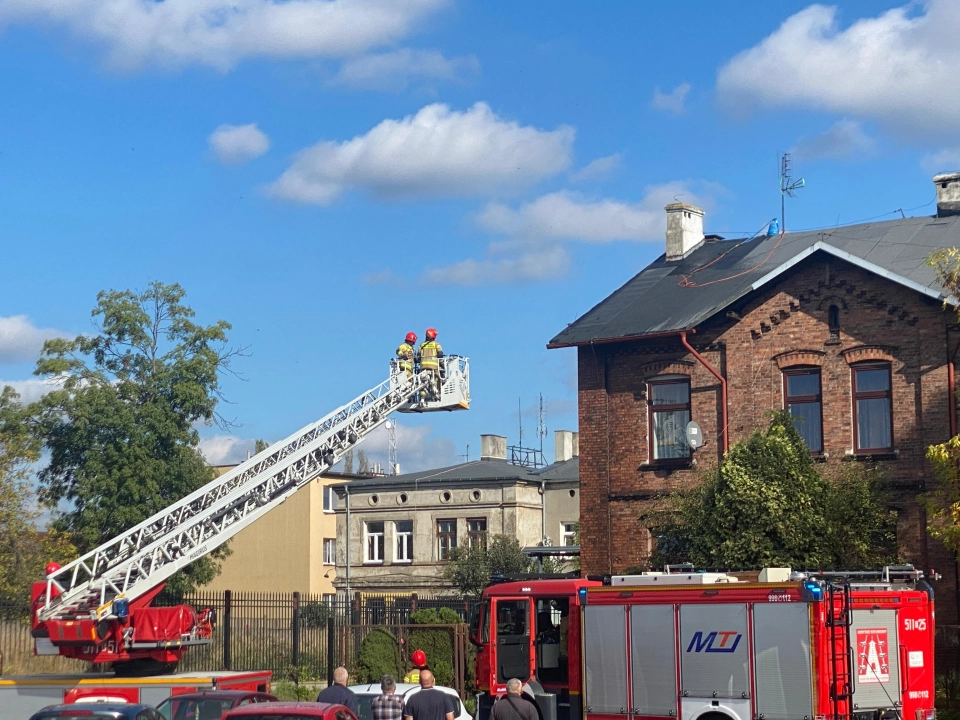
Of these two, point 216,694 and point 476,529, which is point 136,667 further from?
point 476,529

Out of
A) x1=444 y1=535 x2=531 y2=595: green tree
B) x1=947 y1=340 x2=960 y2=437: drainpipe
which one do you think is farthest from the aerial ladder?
x1=444 y1=535 x2=531 y2=595: green tree

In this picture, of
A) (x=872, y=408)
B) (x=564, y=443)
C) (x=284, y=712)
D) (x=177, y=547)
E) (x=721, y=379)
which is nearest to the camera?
→ (x=284, y=712)

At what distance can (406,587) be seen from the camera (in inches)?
1939

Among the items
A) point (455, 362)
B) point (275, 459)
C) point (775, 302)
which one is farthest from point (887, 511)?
point (275, 459)

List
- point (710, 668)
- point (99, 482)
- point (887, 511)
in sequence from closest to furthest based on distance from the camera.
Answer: point (710, 668) → point (887, 511) → point (99, 482)

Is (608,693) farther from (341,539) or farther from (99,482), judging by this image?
(341,539)

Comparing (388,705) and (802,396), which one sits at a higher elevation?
(802,396)

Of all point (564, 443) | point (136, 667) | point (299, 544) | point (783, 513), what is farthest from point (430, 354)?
point (299, 544)

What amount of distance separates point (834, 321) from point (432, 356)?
847 centimetres

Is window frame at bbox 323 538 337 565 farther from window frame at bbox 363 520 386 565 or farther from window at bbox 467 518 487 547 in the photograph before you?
window at bbox 467 518 487 547

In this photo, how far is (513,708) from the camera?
1270 centimetres

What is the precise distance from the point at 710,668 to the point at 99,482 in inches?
1070

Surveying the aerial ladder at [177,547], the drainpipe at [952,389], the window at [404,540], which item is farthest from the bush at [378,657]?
the window at [404,540]

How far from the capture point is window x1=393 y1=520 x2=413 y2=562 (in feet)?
163
